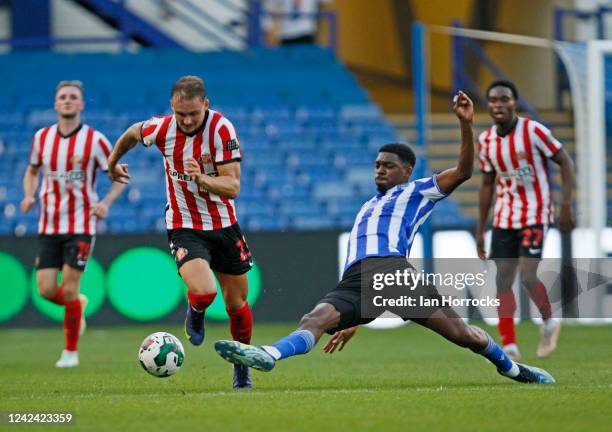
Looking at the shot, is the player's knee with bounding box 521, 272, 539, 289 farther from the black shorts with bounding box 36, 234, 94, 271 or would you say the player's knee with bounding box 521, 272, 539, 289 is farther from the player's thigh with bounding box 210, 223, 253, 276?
the black shorts with bounding box 36, 234, 94, 271

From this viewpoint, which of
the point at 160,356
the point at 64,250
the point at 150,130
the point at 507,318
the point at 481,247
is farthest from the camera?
the point at 64,250

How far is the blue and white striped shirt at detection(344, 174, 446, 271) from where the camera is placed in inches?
Result: 271

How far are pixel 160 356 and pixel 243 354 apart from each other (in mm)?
1025

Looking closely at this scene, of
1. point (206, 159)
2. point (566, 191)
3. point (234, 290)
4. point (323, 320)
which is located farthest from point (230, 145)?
point (566, 191)

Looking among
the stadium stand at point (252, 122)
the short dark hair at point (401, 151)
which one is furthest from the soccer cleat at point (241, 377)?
the stadium stand at point (252, 122)

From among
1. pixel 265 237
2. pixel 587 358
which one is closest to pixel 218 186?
pixel 587 358

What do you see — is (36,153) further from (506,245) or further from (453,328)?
(453,328)

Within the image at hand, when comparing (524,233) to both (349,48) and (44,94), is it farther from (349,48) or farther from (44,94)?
(349,48)

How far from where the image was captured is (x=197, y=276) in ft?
23.4

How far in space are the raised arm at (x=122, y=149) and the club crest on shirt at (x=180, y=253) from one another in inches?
28.0

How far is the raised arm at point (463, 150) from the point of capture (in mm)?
6555

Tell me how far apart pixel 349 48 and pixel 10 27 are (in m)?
6.28

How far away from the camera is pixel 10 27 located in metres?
22.6

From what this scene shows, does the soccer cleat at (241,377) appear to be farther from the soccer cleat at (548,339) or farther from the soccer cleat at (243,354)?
the soccer cleat at (548,339)
